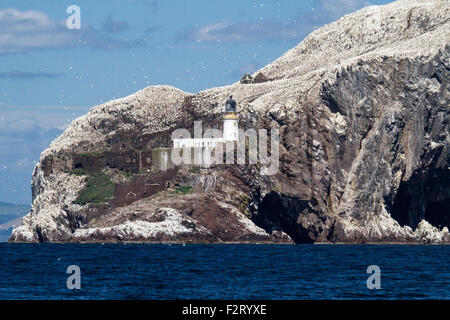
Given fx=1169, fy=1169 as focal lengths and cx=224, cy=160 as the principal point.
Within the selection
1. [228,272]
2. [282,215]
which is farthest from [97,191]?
[228,272]

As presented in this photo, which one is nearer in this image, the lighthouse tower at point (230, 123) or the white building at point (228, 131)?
the white building at point (228, 131)

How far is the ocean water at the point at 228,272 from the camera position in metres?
70.1

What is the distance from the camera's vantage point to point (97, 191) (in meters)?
165

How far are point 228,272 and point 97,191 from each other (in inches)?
3143

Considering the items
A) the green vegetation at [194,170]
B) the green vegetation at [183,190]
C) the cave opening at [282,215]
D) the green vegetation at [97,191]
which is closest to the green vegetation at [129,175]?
the green vegetation at [97,191]

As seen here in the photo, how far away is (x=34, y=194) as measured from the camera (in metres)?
179

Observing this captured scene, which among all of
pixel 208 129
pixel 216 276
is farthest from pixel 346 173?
pixel 216 276

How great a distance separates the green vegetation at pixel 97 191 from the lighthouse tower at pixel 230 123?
66.0 feet

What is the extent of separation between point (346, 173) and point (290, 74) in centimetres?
5014

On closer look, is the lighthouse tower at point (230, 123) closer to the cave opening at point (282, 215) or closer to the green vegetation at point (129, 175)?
the cave opening at point (282, 215)

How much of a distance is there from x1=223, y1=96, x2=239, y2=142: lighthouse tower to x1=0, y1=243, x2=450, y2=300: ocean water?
21.7 metres

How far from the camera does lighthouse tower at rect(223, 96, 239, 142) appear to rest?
149000mm

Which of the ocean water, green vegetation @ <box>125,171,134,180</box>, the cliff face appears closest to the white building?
the cliff face

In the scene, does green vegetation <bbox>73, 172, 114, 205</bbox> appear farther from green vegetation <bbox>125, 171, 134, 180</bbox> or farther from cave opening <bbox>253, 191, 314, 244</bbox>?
cave opening <bbox>253, 191, 314, 244</bbox>
